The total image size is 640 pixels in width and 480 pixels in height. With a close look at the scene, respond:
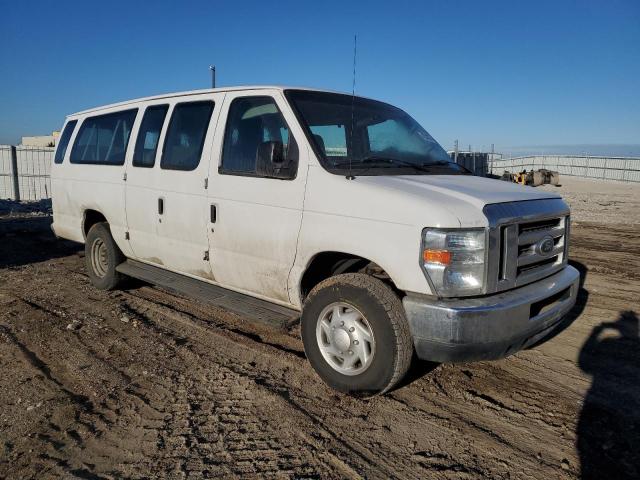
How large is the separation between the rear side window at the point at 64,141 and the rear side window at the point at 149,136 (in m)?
1.88

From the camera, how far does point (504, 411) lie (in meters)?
3.35

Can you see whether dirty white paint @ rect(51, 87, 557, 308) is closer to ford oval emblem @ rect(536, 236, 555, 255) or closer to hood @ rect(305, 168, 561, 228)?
hood @ rect(305, 168, 561, 228)

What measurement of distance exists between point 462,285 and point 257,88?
2442 mm

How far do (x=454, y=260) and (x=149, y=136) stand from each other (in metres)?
3.68

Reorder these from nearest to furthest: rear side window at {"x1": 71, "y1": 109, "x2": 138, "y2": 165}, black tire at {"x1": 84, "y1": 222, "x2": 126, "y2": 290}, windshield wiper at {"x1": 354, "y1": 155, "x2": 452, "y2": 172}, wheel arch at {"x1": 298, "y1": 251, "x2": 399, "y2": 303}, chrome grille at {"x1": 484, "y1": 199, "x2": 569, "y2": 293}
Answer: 1. chrome grille at {"x1": 484, "y1": 199, "x2": 569, "y2": 293}
2. wheel arch at {"x1": 298, "y1": 251, "x2": 399, "y2": 303}
3. windshield wiper at {"x1": 354, "y1": 155, "x2": 452, "y2": 172}
4. rear side window at {"x1": 71, "y1": 109, "x2": 138, "y2": 165}
5. black tire at {"x1": 84, "y1": 222, "x2": 126, "y2": 290}

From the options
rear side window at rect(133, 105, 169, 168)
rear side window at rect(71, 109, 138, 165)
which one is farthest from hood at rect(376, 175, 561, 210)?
rear side window at rect(71, 109, 138, 165)

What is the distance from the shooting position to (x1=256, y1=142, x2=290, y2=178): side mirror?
3.67 meters

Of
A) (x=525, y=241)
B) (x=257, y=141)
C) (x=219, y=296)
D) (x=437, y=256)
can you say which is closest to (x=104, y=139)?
(x=257, y=141)

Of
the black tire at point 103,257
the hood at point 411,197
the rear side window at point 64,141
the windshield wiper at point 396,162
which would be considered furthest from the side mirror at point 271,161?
the rear side window at point 64,141

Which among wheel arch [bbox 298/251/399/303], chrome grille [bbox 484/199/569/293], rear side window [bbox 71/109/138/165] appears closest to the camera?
chrome grille [bbox 484/199/569/293]

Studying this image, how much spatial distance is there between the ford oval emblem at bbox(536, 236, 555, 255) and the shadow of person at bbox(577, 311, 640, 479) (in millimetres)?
1095

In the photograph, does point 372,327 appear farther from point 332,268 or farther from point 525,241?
point 525,241

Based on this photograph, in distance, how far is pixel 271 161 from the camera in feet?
12.2

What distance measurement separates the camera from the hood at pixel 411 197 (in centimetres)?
299
